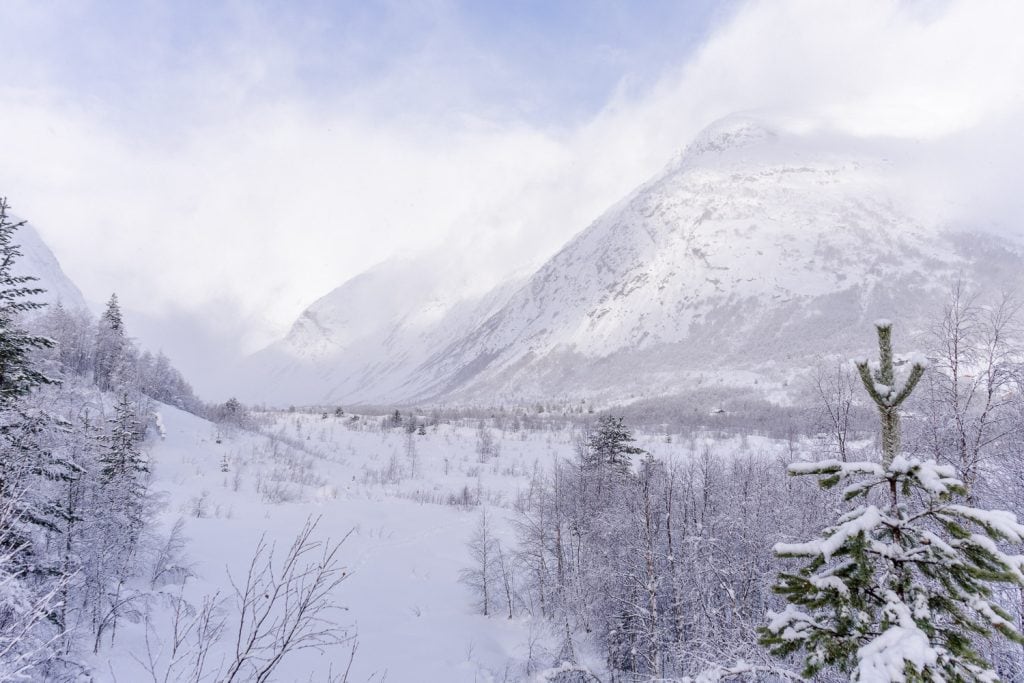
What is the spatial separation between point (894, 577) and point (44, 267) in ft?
569

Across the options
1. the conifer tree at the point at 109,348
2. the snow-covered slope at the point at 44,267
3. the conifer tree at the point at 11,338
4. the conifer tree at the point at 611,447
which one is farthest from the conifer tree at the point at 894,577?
the snow-covered slope at the point at 44,267

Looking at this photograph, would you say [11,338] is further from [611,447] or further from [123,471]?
[611,447]

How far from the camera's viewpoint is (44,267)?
429ft

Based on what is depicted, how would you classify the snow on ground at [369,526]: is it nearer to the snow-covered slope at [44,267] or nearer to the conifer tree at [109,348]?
the conifer tree at [109,348]

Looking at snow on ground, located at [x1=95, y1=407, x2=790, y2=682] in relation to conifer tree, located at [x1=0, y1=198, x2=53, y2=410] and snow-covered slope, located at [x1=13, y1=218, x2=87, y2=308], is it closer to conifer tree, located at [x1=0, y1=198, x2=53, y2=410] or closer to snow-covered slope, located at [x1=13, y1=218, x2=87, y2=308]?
conifer tree, located at [x1=0, y1=198, x2=53, y2=410]

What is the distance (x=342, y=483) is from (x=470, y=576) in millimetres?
30140

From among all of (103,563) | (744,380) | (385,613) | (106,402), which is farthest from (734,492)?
(744,380)

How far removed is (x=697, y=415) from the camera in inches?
4564

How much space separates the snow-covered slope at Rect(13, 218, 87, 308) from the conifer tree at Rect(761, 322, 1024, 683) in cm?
14895

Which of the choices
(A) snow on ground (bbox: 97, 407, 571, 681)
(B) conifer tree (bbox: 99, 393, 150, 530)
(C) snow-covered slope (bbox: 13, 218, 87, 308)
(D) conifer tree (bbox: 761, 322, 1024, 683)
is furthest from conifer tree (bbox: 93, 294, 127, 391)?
(C) snow-covered slope (bbox: 13, 218, 87, 308)

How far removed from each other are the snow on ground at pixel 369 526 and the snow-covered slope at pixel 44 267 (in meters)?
91.0

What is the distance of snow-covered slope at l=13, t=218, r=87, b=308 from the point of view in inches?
4779

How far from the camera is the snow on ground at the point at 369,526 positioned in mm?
21828

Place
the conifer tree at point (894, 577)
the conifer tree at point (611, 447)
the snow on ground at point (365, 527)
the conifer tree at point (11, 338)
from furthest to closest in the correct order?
the conifer tree at point (611, 447) < the snow on ground at point (365, 527) < the conifer tree at point (11, 338) < the conifer tree at point (894, 577)
